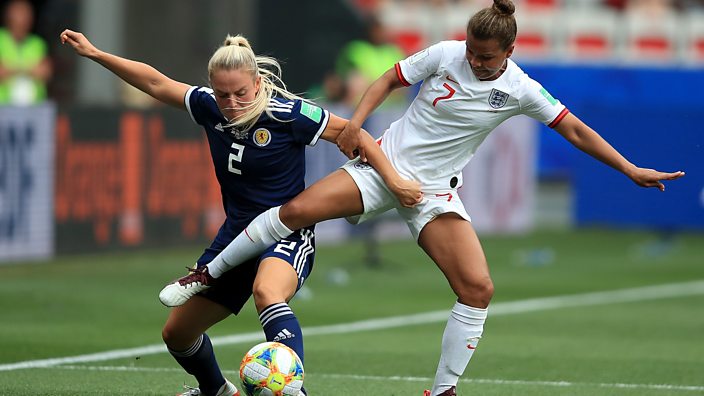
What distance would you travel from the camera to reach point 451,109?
300 inches

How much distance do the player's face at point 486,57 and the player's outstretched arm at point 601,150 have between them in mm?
467

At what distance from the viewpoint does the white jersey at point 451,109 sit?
299 inches

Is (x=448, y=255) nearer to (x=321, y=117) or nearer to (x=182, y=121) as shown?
(x=321, y=117)

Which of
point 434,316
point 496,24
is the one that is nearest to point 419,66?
point 496,24

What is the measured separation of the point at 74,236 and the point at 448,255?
8.23 meters

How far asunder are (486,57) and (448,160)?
62 cm

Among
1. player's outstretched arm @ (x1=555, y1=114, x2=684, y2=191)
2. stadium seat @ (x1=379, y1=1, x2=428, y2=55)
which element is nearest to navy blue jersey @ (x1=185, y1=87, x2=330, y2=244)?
player's outstretched arm @ (x1=555, y1=114, x2=684, y2=191)

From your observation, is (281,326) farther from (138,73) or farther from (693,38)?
(693,38)

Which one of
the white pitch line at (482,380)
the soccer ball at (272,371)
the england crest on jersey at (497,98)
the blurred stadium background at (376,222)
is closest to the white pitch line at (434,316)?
Result: the blurred stadium background at (376,222)

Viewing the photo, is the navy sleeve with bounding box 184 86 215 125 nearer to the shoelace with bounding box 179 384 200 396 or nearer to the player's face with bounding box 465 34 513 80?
the player's face with bounding box 465 34 513 80

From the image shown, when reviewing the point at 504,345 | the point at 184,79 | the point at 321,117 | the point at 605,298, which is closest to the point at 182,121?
the point at 184,79

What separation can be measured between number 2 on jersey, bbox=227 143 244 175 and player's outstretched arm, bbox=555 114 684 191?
1.64 meters

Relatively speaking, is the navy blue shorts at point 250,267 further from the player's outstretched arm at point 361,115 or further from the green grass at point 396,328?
the green grass at point 396,328

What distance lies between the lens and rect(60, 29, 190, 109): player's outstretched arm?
7.64 m
